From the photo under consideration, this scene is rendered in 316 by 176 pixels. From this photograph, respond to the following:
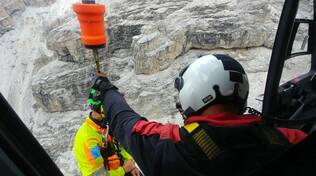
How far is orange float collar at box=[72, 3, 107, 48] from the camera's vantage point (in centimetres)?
208

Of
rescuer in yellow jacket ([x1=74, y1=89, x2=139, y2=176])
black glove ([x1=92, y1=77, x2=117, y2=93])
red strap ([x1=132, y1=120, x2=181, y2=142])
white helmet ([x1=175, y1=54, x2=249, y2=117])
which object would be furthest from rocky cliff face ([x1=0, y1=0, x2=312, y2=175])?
red strap ([x1=132, y1=120, x2=181, y2=142])

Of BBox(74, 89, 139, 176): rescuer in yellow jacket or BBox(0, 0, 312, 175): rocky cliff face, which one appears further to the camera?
BBox(0, 0, 312, 175): rocky cliff face

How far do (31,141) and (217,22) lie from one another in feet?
89.7

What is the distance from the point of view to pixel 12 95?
4575 cm

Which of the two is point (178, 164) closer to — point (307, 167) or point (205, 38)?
point (307, 167)

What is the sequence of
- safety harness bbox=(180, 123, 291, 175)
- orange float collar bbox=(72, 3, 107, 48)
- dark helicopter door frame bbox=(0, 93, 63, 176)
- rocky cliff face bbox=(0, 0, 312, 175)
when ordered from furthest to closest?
rocky cliff face bbox=(0, 0, 312, 175) < orange float collar bbox=(72, 3, 107, 48) < safety harness bbox=(180, 123, 291, 175) < dark helicopter door frame bbox=(0, 93, 63, 176)

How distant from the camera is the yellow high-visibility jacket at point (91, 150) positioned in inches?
144

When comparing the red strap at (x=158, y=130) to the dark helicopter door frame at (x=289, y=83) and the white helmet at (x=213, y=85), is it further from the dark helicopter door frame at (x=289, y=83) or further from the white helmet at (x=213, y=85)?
the dark helicopter door frame at (x=289, y=83)

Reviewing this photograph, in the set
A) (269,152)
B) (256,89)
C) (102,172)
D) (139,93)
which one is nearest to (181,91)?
(269,152)

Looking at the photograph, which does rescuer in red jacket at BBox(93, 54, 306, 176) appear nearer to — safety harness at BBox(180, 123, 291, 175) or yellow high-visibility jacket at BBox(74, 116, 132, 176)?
safety harness at BBox(180, 123, 291, 175)

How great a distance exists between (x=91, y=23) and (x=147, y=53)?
26.0 m

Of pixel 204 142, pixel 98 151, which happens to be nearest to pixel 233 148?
pixel 204 142

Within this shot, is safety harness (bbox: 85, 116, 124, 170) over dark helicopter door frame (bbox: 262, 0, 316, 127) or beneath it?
beneath

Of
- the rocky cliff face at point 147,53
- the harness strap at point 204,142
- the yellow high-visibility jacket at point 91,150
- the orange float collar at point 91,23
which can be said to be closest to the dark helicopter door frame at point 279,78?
the harness strap at point 204,142
